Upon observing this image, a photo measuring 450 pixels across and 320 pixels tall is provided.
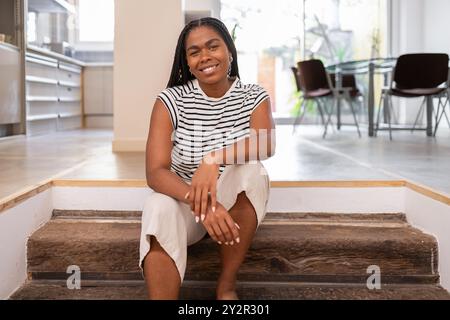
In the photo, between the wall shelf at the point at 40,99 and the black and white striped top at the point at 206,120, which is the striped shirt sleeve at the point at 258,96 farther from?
the wall shelf at the point at 40,99

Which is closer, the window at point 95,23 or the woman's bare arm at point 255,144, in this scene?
the woman's bare arm at point 255,144

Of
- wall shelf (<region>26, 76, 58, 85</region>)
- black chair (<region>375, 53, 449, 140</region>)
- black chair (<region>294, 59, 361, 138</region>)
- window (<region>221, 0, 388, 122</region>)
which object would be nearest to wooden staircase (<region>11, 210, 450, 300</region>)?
black chair (<region>375, 53, 449, 140</region>)

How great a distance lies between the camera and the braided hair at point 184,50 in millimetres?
1578

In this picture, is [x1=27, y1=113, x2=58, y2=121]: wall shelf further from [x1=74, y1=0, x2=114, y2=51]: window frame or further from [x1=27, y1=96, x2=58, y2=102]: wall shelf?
[x1=74, y1=0, x2=114, y2=51]: window frame

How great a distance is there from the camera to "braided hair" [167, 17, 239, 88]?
5.18ft

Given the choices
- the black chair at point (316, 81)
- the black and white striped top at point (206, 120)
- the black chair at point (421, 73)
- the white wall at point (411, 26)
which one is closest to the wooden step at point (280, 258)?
the black and white striped top at point (206, 120)

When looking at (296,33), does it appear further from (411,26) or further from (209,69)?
(209,69)

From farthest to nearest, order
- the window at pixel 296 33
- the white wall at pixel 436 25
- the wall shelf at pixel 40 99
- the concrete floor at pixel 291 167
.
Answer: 1. the window at pixel 296 33
2. the white wall at pixel 436 25
3. the wall shelf at pixel 40 99
4. the concrete floor at pixel 291 167

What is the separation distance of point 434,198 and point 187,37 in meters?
1.00

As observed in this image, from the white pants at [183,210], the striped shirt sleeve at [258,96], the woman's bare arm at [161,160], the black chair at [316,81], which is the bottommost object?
the white pants at [183,210]

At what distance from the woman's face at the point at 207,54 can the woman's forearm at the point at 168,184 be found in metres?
0.31

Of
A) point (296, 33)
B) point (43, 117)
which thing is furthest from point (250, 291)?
point (296, 33)
